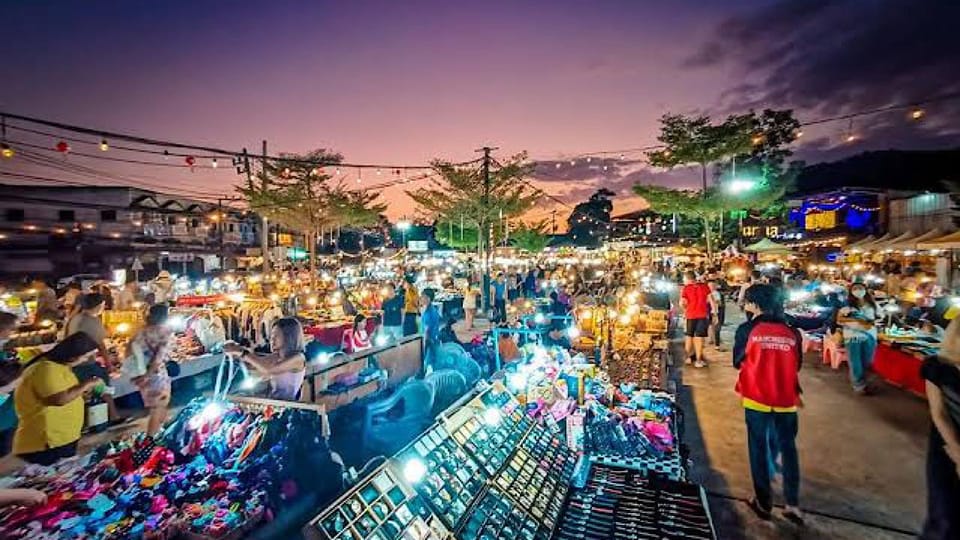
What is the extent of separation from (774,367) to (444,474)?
122 inches

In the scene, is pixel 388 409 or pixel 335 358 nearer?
pixel 388 409

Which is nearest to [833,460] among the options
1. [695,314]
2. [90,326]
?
[695,314]

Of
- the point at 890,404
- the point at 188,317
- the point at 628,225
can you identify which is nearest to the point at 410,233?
the point at 628,225

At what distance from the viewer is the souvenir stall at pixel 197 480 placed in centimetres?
249

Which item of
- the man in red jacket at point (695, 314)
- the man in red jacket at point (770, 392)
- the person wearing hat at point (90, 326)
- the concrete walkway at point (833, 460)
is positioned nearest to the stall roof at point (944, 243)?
the concrete walkway at point (833, 460)

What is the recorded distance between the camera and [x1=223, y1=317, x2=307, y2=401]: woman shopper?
12.5 ft

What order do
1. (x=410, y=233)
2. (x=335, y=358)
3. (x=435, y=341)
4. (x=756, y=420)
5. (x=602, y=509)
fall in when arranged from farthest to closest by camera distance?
1. (x=410, y=233)
2. (x=435, y=341)
3. (x=335, y=358)
4. (x=756, y=420)
5. (x=602, y=509)

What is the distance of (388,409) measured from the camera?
4.57m

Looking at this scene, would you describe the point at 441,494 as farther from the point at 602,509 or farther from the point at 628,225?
the point at 628,225

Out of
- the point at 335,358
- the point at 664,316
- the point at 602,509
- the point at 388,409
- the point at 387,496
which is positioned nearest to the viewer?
the point at 387,496

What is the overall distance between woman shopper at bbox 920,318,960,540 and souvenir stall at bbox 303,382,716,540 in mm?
1228

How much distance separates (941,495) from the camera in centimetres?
262

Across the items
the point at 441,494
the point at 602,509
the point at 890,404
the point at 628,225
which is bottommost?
the point at 890,404

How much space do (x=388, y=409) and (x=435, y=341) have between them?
289 centimetres
